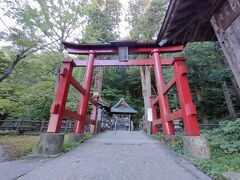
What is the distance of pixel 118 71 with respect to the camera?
21.5 m

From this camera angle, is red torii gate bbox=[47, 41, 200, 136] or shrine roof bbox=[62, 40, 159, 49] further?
shrine roof bbox=[62, 40, 159, 49]

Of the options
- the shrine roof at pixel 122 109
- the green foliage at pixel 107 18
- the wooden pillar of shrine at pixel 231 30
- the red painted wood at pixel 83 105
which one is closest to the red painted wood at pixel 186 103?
the wooden pillar of shrine at pixel 231 30

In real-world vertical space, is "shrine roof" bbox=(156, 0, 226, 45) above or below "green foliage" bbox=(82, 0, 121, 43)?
below

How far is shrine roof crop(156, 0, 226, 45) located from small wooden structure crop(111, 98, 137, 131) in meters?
12.9

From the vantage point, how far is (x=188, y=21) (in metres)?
3.10

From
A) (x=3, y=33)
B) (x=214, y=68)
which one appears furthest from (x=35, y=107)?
(x=214, y=68)

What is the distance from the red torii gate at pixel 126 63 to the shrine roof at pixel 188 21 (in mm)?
515

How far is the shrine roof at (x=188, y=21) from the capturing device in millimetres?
2709

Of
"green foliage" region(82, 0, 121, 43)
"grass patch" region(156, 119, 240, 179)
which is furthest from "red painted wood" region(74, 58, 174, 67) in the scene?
"green foliage" region(82, 0, 121, 43)

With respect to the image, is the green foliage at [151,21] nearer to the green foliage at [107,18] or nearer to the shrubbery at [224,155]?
the green foliage at [107,18]

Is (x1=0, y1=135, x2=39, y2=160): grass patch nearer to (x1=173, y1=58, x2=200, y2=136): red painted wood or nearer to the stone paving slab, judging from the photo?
the stone paving slab

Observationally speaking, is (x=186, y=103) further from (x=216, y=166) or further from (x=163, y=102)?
(x=163, y=102)

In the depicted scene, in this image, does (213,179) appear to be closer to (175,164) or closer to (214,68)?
(175,164)

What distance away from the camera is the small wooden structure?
1605 centimetres
